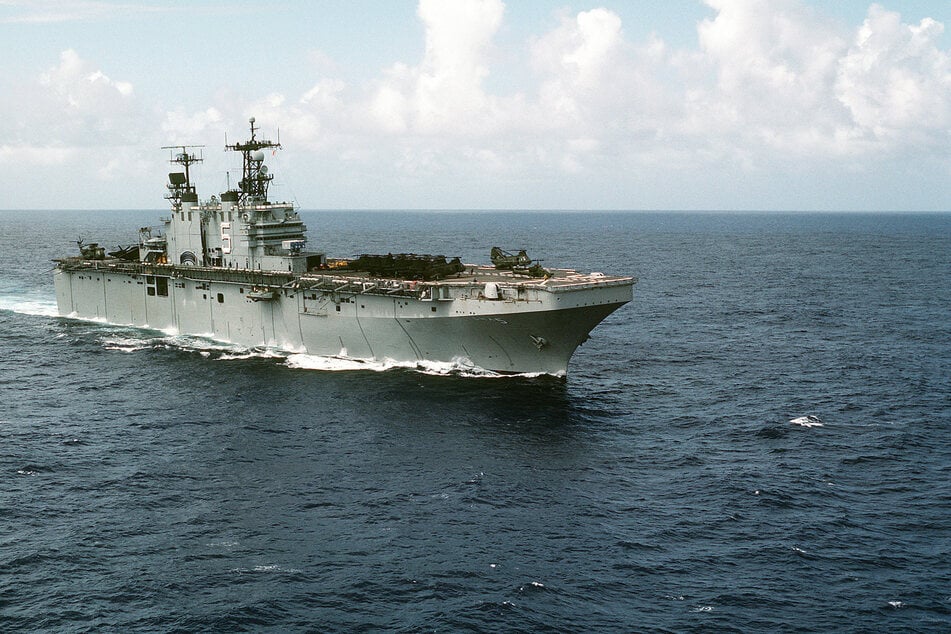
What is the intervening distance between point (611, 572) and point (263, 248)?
3452cm

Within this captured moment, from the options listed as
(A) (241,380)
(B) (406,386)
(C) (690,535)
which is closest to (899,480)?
(C) (690,535)

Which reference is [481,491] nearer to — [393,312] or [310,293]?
[393,312]

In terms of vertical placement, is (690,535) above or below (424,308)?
below

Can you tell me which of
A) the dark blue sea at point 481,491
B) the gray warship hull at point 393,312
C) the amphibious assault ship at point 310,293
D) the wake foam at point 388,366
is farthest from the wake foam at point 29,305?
the wake foam at point 388,366

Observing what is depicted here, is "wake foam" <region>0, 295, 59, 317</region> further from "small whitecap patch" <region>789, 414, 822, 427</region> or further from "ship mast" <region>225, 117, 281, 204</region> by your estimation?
"small whitecap patch" <region>789, 414, 822, 427</region>

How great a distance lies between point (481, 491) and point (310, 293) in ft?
70.6

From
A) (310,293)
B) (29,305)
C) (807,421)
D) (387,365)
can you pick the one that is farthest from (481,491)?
(29,305)

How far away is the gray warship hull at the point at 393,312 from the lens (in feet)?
129

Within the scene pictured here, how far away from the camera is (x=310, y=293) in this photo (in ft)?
151

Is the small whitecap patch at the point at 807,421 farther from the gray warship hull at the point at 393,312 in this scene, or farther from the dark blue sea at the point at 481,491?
the gray warship hull at the point at 393,312

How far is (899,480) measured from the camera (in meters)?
28.5

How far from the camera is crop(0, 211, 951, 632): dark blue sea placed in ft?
69.4

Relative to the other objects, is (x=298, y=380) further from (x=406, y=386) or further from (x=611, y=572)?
(x=611, y=572)

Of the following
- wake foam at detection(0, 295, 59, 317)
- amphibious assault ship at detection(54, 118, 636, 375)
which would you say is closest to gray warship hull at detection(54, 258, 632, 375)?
amphibious assault ship at detection(54, 118, 636, 375)
